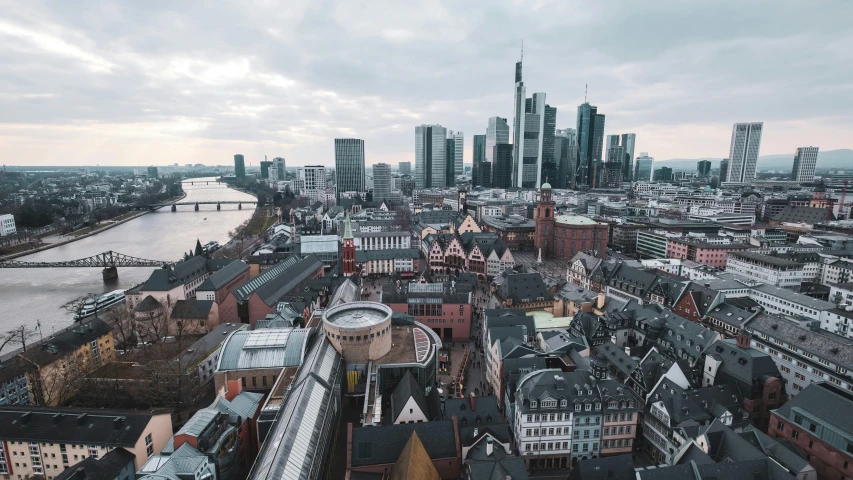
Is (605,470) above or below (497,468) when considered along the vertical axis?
below

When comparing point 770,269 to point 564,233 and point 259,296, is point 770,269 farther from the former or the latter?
point 259,296

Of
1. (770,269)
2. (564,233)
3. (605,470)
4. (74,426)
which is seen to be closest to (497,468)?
(605,470)

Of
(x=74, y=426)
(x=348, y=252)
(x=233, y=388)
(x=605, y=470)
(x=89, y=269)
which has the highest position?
(x=348, y=252)

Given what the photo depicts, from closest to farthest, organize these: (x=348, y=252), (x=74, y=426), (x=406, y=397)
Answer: (x=74, y=426)
(x=406, y=397)
(x=348, y=252)

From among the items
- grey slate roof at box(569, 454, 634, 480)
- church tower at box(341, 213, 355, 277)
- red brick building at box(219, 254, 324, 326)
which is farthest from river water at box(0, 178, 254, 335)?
grey slate roof at box(569, 454, 634, 480)

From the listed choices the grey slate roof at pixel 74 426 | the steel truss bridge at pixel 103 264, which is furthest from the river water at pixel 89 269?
the grey slate roof at pixel 74 426

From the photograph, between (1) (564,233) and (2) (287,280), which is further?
(1) (564,233)
